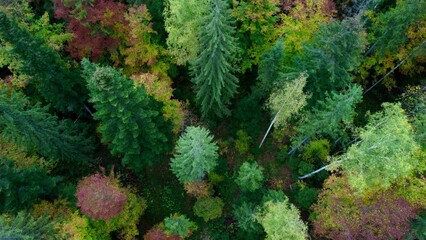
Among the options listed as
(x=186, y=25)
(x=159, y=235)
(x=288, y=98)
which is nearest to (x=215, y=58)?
(x=186, y=25)

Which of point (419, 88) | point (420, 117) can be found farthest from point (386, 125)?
point (419, 88)

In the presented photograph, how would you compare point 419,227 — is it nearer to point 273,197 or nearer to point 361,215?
point 361,215

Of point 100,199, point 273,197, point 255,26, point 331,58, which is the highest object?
point 331,58

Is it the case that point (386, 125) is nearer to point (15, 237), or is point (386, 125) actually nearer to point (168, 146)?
point (168, 146)

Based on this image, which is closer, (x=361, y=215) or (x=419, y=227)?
(x=419, y=227)

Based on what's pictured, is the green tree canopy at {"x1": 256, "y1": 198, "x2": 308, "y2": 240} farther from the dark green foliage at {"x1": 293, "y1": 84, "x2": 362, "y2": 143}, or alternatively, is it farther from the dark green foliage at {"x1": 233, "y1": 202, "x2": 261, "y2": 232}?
the dark green foliage at {"x1": 293, "y1": 84, "x2": 362, "y2": 143}

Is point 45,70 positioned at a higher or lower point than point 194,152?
lower
